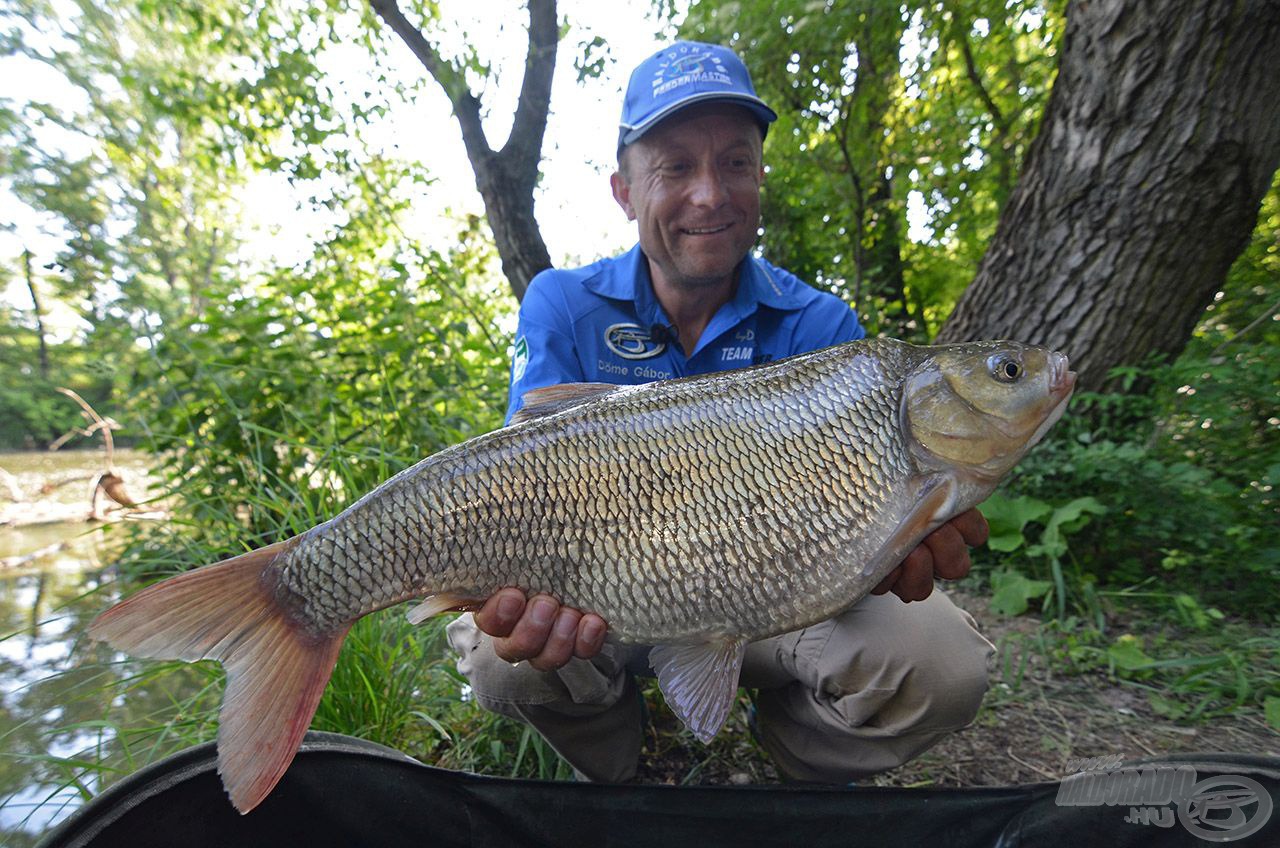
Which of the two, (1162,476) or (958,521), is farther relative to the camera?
(1162,476)

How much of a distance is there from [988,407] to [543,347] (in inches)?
37.8

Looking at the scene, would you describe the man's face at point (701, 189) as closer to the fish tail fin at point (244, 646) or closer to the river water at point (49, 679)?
the fish tail fin at point (244, 646)

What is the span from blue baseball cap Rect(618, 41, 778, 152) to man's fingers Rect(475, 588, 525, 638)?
3.73 feet

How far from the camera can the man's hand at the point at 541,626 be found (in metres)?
0.99

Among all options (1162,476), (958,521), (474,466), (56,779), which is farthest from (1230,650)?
(56,779)

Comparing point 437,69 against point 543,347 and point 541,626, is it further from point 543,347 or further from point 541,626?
point 541,626

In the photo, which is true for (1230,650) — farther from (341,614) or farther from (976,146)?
(976,146)

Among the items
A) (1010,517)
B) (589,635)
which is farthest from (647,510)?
(1010,517)

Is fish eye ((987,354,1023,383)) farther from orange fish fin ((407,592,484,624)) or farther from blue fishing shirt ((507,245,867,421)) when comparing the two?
orange fish fin ((407,592,484,624))

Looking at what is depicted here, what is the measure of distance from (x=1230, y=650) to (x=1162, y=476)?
0.47 metres

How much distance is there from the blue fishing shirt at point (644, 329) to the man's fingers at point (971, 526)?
67cm

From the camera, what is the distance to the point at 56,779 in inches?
68.5

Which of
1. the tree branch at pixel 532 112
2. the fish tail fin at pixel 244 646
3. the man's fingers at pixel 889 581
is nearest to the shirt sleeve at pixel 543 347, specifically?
the fish tail fin at pixel 244 646

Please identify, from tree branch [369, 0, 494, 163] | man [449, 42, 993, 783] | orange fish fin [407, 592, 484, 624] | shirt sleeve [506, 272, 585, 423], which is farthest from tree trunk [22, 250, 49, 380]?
orange fish fin [407, 592, 484, 624]
